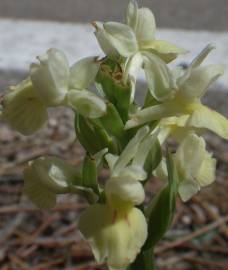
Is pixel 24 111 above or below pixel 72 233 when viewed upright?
above

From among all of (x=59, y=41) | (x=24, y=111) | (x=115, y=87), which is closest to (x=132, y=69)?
(x=115, y=87)

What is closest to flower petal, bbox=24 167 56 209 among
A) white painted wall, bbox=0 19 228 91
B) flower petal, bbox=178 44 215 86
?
flower petal, bbox=178 44 215 86

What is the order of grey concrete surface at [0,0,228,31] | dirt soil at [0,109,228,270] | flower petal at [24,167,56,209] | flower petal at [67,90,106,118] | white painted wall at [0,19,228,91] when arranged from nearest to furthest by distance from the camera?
flower petal at [67,90,106,118], flower petal at [24,167,56,209], dirt soil at [0,109,228,270], white painted wall at [0,19,228,91], grey concrete surface at [0,0,228,31]

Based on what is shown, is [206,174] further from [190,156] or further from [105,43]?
[105,43]

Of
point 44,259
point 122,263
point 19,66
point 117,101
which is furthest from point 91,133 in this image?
point 19,66

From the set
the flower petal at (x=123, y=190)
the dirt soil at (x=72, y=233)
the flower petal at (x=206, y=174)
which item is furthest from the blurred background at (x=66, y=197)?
the flower petal at (x=123, y=190)

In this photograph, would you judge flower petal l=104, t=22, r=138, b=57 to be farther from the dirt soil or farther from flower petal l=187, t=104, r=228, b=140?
the dirt soil
